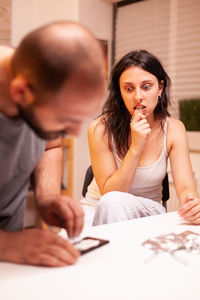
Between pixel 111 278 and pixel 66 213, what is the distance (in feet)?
0.67

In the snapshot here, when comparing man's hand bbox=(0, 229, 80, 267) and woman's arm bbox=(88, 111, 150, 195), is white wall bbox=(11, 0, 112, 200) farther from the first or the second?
man's hand bbox=(0, 229, 80, 267)

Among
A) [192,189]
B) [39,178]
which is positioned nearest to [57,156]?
[39,178]

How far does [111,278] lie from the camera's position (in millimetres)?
783

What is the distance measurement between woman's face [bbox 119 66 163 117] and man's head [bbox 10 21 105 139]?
42.3 inches

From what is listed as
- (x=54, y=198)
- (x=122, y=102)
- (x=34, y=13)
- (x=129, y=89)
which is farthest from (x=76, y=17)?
(x=54, y=198)

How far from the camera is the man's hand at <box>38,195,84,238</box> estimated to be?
2.99 ft

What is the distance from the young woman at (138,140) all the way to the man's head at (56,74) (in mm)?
984

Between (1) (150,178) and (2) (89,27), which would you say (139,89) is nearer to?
(1) (150,178)

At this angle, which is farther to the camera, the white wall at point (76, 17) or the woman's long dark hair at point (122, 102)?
the white wall at point (76, 17)

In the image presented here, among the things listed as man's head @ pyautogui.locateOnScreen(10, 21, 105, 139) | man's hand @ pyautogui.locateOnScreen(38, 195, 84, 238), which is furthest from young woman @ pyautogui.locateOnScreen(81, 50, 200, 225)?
man's head @ pyautogui.locateOnScreen(10, 21, 105, 139)

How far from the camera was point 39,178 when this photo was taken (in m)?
1.10

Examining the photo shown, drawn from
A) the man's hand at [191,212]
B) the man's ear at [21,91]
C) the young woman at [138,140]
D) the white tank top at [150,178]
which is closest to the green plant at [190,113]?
the young woman at [138,140]

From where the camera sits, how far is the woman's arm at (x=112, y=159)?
1684mm

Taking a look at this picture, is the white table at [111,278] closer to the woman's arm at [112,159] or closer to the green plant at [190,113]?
the woman's arm at [112,159]
